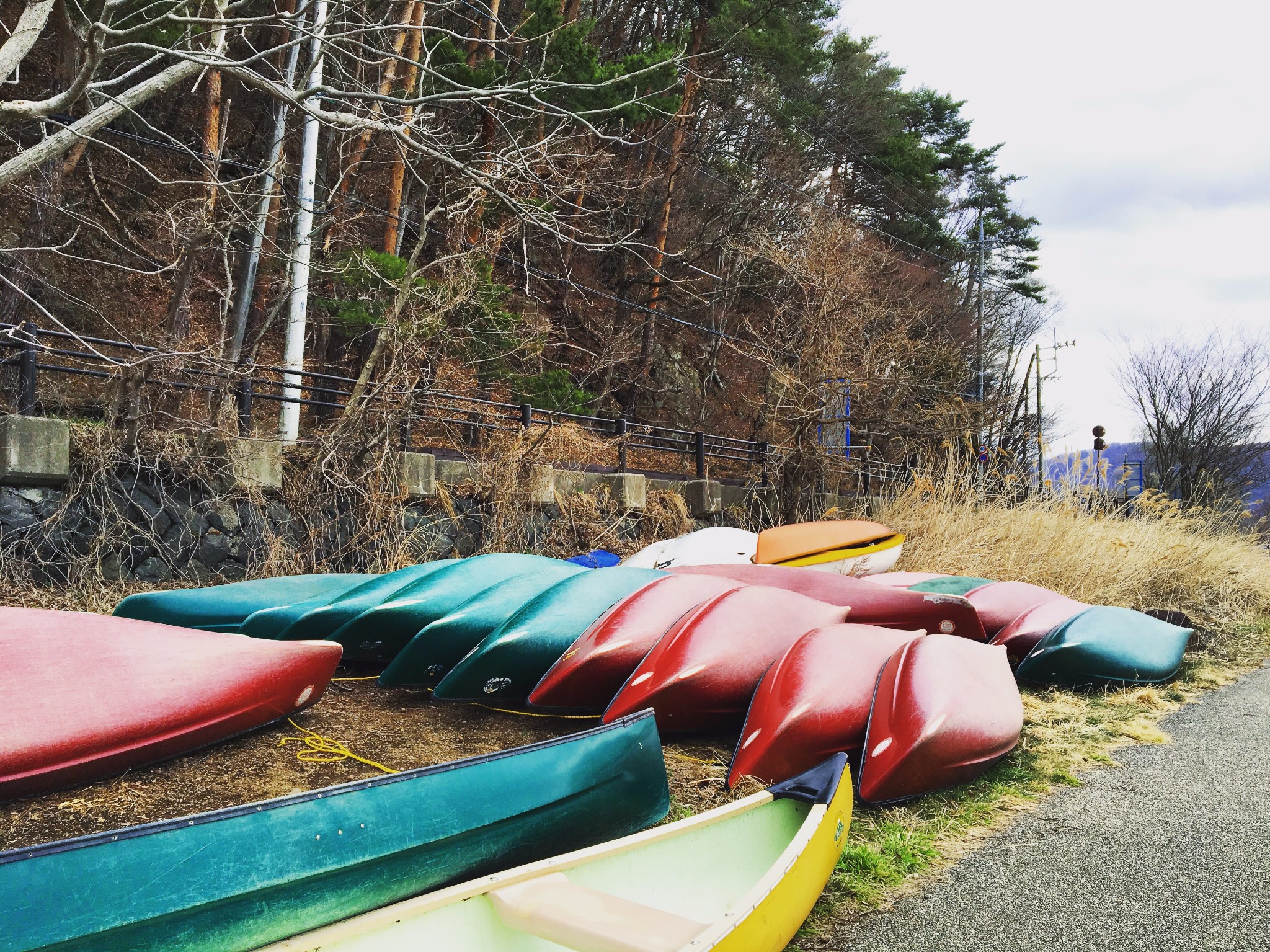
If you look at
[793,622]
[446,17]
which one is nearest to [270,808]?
[793,622]

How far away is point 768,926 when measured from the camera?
1.54 meters

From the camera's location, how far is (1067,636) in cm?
425

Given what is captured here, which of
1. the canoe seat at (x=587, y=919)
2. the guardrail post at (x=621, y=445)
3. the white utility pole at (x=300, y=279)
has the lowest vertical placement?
the canoe seat at (x=587, y=919)

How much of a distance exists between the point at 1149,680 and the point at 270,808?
4454 millimetres

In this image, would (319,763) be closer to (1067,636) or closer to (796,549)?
(1067,636)

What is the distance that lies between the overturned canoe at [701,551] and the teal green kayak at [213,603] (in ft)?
7.78

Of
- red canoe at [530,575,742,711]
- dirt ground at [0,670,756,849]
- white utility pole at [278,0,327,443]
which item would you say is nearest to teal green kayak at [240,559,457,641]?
dirt ground at [0,670,756,849]

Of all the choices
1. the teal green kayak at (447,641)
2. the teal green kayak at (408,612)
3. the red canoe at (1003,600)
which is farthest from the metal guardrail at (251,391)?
the red canoe at (1003,600)

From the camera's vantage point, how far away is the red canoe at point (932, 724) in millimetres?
2465

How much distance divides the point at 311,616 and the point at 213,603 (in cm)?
54

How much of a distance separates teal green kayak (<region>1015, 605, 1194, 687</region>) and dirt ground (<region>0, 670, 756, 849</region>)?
2.02 m

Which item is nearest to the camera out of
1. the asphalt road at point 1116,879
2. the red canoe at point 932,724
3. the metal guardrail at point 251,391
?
the asphalt road at point 1116,879

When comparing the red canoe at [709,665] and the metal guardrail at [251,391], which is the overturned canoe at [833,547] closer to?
the metal guardrail at [251,391]

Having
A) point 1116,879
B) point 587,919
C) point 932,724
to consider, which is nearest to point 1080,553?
point 932,724
